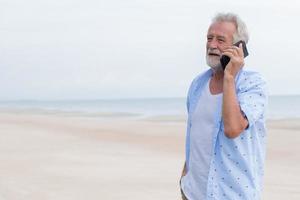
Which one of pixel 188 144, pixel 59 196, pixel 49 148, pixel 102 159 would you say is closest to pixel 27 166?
pixel 102 159

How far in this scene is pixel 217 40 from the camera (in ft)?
10.2

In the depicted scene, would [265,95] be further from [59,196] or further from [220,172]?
[59,196]

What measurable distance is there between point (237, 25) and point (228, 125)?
0.59 metres

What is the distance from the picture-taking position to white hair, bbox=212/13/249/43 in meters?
3.08

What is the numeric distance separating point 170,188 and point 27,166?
3.77 metres

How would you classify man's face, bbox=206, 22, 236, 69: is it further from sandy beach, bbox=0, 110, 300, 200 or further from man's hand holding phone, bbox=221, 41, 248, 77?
sandy beach, bbox=0, 110, 300, 200

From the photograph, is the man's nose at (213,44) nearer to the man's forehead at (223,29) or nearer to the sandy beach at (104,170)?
the man's forehead at (223,29)

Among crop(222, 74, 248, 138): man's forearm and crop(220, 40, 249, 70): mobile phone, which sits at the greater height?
crop(220, 40, 249, 70): mobile phone

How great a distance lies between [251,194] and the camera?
9.96ft

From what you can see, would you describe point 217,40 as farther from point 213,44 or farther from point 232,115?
point 232,115

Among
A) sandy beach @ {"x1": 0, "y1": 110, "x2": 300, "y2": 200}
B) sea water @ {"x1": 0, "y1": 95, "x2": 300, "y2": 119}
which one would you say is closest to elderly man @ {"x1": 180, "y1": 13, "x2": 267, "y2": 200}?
sandy beach @ {"x1": 0, "y1": 110, "x2": 300, "y2": 200}

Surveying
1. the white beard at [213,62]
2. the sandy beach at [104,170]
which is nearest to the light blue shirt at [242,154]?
the white beard at [213,62]

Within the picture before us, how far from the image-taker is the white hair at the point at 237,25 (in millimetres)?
3080

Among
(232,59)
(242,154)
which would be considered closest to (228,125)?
(242,154)
